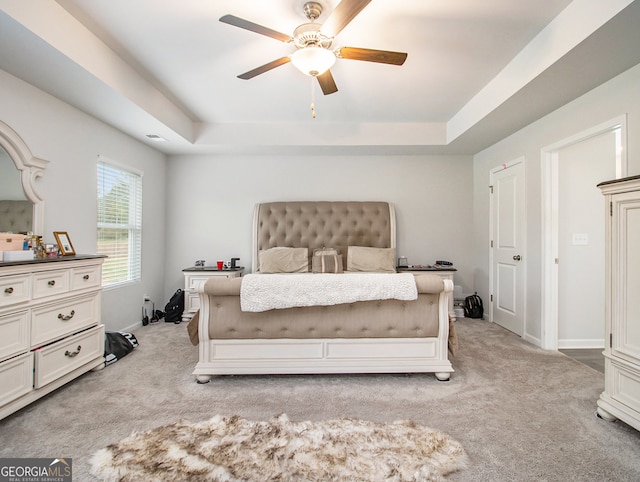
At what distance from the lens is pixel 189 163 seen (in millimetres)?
5059

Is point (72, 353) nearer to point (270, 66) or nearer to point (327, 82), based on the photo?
point (270, 66)

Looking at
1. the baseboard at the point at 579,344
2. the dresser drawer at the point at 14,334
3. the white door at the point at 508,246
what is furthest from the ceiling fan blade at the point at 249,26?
the baseboard at the point at 579,344

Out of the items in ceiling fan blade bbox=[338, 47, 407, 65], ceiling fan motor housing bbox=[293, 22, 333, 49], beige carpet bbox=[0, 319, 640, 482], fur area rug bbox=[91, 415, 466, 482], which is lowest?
beige carpet bbox=[0, 319, 640, 482]

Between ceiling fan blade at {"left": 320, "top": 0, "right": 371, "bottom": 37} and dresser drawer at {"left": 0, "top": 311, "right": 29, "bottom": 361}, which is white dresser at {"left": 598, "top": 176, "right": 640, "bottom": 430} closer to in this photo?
ceiling fan blade at {"left": 320, "top": 0, "right": 371, "bottom": 37}

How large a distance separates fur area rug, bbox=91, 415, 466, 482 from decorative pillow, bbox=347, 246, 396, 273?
264 cm

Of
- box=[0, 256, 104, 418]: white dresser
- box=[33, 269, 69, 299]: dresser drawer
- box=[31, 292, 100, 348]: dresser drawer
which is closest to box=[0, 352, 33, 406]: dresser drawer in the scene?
box=[0, 256, 104, 418]: white dresser

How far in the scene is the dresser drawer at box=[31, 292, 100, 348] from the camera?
7.29 ft

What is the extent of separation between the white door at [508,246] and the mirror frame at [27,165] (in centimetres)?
503

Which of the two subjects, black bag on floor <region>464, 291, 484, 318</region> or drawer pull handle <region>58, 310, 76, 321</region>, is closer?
drawer pull handle <region>58, 310, 76, 321</region>

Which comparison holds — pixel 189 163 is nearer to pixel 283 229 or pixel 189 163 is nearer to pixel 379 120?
pixel 283 229

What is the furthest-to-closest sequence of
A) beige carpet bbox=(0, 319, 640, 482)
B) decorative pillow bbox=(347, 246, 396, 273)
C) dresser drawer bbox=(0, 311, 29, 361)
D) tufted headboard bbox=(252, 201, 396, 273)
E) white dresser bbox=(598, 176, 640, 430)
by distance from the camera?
tufted headboard bbox=(252, 201, 396, 273)
decorative pillow bbox=(347, 246, 396, 273)
dresser drawer bbox=(0, 311, 29, 361)
white dresser bbox=(598, 176, 640, 430)
beige carpet bbox=(0, 319, 640, 482)

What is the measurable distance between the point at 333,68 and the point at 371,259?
2512 mm

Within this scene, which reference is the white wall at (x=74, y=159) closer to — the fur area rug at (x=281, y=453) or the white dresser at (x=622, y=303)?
the fur area rug at (x=281, y=453)

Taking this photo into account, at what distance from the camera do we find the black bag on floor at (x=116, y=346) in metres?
2.99
